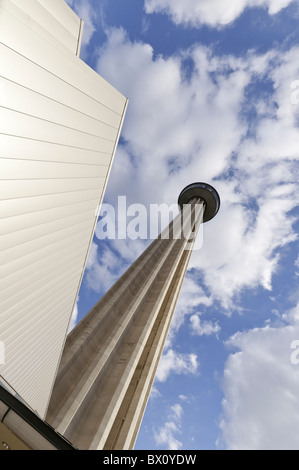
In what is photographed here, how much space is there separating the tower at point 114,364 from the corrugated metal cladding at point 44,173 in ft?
5.66

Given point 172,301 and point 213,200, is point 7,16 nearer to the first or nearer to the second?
point 172,301

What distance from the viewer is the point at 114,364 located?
12773 mm

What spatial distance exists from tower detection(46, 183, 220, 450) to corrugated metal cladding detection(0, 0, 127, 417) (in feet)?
5.66

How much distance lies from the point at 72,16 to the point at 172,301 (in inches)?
805

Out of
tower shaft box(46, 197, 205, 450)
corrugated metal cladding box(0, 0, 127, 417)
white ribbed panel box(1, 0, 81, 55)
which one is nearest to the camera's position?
white ribbed panel box(1, 0, 81, 55)

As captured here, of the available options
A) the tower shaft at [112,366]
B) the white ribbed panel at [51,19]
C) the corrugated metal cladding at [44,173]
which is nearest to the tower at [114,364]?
the tower shaft at [112,366]

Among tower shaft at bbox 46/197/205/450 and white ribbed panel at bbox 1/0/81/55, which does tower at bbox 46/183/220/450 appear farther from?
white ribbed panel at bbox 1/0/81/55

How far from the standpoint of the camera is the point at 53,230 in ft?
21.6

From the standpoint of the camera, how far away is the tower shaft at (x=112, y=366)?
9330 millimetres

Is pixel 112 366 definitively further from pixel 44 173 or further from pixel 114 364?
pixel 44 173

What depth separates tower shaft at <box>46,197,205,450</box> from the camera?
9330mm

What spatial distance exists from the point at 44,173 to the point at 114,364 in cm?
1093

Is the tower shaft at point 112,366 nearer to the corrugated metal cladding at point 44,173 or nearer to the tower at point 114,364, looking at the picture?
the tower at point 114,364

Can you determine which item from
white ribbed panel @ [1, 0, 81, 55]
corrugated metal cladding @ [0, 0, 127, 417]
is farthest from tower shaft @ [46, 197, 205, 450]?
white ribbed panel @ [1, 0, 81, 55]
